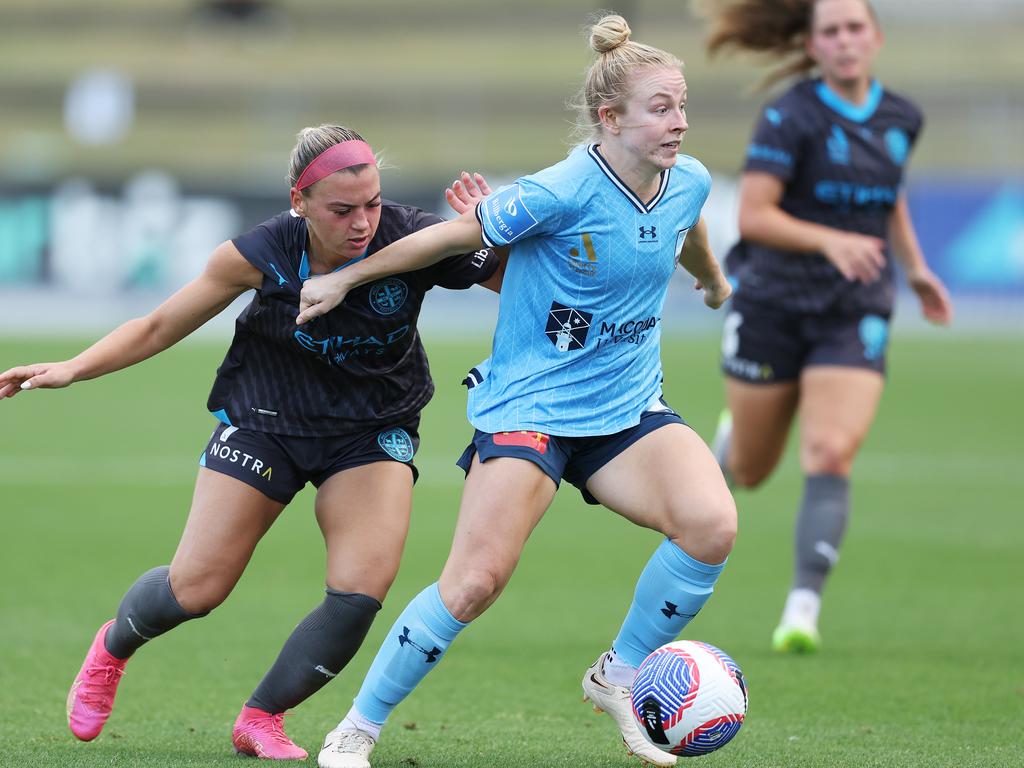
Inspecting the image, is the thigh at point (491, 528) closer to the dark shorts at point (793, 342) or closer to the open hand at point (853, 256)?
the open hand at point (853, 256)

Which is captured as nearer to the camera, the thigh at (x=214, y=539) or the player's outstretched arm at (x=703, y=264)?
the thigh at (x=214, y=539)

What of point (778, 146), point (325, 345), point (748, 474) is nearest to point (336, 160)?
point (325, 345)

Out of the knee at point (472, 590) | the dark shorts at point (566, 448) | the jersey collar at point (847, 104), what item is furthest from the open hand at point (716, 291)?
the jersey collar at point (847, 104)

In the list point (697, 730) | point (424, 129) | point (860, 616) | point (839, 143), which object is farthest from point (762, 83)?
point (424, 129)

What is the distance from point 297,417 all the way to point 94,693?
1.10m

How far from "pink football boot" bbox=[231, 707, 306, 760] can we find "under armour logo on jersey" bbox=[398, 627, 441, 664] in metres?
0.56

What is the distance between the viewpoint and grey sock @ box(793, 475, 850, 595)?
6.65 m

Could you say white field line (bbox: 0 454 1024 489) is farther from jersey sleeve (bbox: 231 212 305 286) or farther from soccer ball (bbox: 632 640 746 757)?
soccer ball (bbox: 632 640 746 757)

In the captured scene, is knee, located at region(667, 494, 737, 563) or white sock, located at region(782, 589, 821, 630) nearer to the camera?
knee, located at region(667, 494, 737, 563)

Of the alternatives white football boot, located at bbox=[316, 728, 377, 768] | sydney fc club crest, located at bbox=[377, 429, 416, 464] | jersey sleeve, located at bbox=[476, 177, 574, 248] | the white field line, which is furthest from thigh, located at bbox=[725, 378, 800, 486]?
the white field line

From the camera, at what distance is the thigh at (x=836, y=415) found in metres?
6.77

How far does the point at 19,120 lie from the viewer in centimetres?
3934

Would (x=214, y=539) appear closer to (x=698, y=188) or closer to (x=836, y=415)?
(x=698, y=188)

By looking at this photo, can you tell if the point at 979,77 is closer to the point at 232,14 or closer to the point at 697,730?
the point at 232,14
